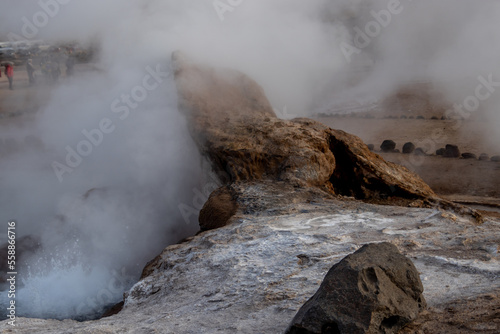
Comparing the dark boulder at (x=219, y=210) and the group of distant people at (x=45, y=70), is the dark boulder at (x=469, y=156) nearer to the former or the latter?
the dark boulder at (x=219, y=210)

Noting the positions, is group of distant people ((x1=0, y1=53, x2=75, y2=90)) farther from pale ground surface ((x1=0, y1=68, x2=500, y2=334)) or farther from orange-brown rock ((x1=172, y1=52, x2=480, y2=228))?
pale ground surface ((x1=0, y1=68, x2=500, y2=334))

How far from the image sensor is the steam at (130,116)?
495 cm

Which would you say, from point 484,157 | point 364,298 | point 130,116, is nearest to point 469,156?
point 484,157

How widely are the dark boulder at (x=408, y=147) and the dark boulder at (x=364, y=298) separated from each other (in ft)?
21.1

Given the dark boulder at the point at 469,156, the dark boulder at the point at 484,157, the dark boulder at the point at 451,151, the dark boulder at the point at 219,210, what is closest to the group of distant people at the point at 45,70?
the dark boulder at the point at 451,151

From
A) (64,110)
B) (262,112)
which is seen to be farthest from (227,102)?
(64,110)

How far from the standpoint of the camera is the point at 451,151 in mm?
7922

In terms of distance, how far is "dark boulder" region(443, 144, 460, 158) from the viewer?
25.9 ft

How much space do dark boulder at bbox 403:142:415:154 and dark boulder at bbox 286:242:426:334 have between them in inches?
254

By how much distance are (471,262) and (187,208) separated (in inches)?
125

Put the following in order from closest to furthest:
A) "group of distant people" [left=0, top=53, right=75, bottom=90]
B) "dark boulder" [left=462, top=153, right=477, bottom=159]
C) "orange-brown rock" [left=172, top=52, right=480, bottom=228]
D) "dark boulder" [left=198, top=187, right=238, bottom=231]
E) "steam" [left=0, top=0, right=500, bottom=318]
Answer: "dark boulder" [left=198, top=187, right=238, bottom=231], "orange-brown rock" [left=172, top=52, right=480, bottom=228], "steam" [left=0, top=0, right=500, bottom=318], "dark boulder" [left=462, top=153, right=477, bottom=159], "group of distant people" [left=0, top=53, right=75, bottom=90]

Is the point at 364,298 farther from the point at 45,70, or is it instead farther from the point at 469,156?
the point at 45,70

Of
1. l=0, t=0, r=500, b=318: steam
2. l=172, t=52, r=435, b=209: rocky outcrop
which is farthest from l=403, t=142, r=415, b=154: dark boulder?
l=172, t=52, r=435, b=209: rocky outcrop

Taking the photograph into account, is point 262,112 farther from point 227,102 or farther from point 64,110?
point 64,110
